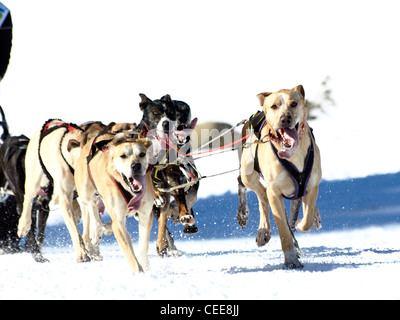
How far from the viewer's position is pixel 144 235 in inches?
226

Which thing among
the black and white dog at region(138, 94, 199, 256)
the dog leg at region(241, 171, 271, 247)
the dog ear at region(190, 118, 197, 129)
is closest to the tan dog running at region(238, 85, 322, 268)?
the dog leg at region(241, 171, 271, 247)

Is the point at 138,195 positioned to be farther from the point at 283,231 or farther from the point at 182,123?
the point at 182,123

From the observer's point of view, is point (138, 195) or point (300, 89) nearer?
point (138, 195)

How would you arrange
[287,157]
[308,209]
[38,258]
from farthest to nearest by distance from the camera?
[38,258], [308,209], [287,157]

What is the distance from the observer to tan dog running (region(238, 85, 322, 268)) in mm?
5617

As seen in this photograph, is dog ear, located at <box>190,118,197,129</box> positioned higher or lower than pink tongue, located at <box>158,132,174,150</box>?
higher

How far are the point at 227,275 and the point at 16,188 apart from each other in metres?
3.81

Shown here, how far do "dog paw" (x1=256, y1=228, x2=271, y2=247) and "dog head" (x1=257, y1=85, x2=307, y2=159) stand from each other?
1048 mm

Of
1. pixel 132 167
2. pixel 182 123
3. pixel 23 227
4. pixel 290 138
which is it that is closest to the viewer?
pixel 132 167

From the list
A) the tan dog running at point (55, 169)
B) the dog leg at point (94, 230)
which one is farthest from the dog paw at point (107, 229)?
the tan dog running at point (55, 169)

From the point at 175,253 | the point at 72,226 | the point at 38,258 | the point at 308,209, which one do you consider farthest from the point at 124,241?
the point at 38,258

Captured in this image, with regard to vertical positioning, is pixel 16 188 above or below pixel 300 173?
above

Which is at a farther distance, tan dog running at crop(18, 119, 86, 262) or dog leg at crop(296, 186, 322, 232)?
tan dog running at crop(18, 119, 86, 262)

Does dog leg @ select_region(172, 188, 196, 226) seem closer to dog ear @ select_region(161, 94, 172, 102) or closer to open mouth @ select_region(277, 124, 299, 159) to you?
→ dog ear @ select_region(161, 94, 172, 102)
